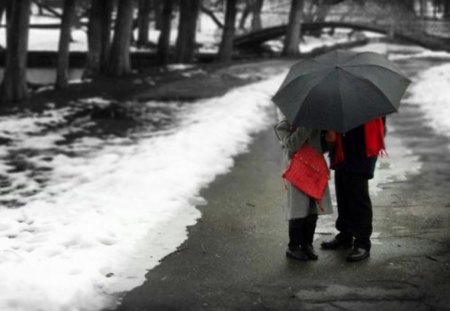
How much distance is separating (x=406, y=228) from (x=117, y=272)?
2.92 meters

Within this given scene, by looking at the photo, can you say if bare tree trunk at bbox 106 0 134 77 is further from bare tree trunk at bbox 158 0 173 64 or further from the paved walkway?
the paved walkway

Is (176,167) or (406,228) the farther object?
(176,167)

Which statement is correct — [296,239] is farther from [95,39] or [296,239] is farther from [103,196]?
[95,39]

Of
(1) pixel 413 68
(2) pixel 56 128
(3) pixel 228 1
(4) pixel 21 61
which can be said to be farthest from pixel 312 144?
(3) pixel 228 1

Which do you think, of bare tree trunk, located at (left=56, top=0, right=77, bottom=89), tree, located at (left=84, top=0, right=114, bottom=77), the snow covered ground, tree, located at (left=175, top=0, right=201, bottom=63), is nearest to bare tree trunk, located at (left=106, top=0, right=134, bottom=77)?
tree, located at (left=84, top=0, right=114, bottom=77)

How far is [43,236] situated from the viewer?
6.29 meters

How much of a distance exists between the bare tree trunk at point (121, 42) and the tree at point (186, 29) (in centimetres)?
549

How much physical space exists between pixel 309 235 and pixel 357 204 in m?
0.49

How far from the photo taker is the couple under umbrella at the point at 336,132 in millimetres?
4906

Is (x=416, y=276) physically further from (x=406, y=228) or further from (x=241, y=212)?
(x=241, y=212)

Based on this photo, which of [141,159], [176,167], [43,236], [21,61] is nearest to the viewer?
[43,236]

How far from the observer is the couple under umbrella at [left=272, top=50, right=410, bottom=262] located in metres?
4.91

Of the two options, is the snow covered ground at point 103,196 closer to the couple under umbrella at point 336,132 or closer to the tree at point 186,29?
the couple under umbrella at point 336,132

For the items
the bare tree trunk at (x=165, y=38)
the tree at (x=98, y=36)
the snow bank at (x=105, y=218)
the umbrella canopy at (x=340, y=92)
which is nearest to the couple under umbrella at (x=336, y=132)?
the umbrella canopy at (x=340, y=92)
